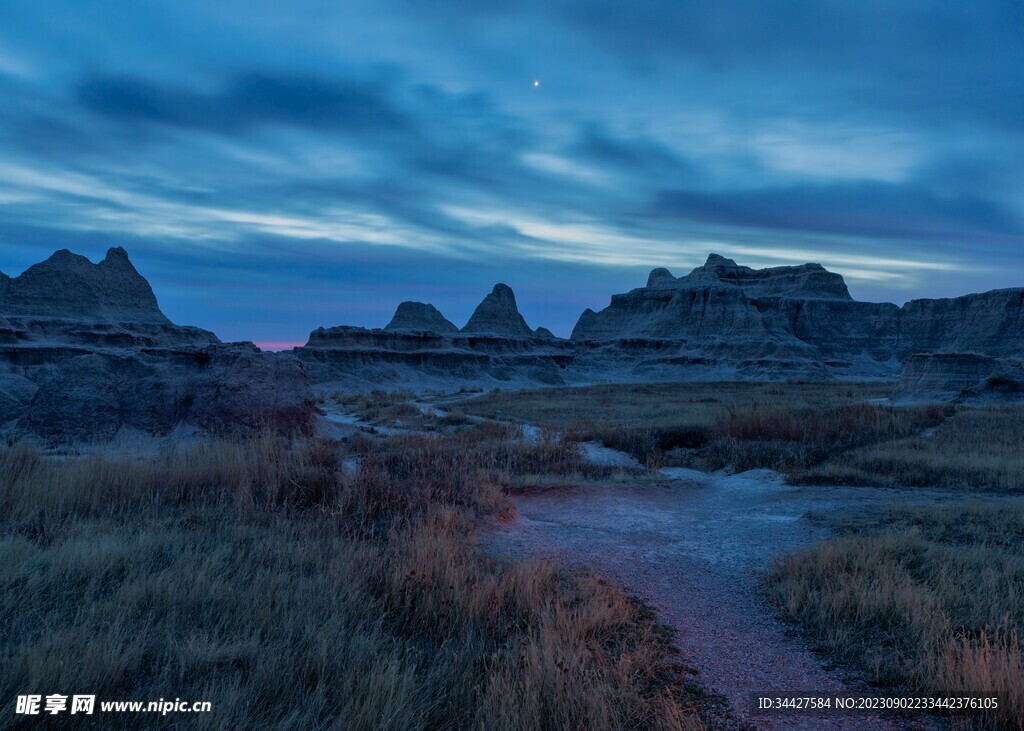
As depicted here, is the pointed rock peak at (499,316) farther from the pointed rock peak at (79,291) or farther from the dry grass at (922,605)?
the dry grass at (922,605)

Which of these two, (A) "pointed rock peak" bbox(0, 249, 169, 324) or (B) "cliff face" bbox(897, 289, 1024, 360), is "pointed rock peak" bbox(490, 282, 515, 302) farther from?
(B) "cliff face" bbox(897, 289, 1024, 360)

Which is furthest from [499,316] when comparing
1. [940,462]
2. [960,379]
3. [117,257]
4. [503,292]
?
[940,462]

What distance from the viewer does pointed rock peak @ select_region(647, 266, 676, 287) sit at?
113 m

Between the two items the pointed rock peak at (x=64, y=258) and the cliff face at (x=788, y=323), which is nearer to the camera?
the pointed rock peak at (x=64, y=258)

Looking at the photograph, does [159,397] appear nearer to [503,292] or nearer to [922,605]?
[922,605]

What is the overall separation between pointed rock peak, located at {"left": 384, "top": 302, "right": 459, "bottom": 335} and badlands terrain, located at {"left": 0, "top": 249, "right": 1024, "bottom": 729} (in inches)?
3058

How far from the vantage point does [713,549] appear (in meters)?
6.85

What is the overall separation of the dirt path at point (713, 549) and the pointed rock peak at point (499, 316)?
81.3 meters

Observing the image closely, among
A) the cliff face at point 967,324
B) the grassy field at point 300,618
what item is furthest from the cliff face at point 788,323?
the grassy field at point 300,618

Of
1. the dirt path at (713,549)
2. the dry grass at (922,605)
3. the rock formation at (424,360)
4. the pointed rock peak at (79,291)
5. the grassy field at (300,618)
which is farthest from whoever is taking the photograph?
the pointed rock peak at (79,291)

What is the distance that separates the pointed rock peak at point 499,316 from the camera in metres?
93.4

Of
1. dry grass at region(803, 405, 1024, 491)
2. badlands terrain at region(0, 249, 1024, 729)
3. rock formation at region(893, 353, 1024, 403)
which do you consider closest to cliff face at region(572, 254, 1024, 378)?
rock formation at region(893, 353, 1024, 403)

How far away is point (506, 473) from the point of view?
34.2 ft

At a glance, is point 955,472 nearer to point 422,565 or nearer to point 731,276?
point 422,565
